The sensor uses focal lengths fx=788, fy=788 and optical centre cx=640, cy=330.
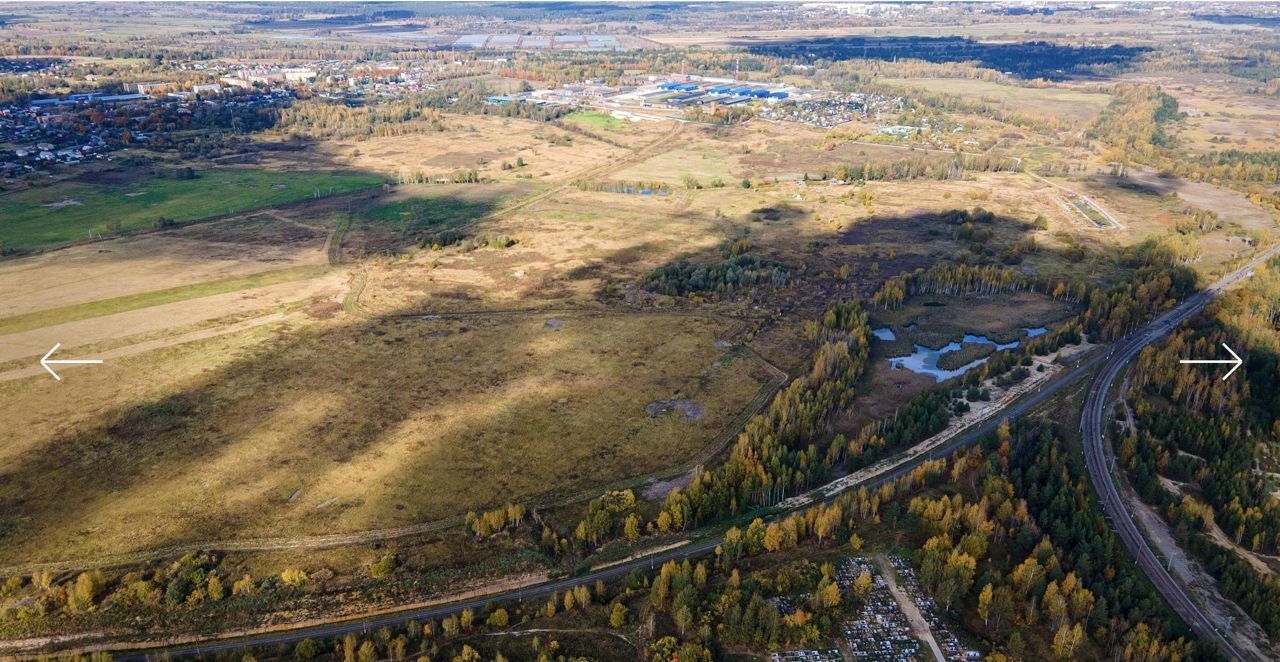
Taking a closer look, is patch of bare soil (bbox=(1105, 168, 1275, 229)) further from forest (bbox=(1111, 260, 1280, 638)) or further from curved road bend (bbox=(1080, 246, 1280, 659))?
forest (bbox=(1111, 260, 1280, 638))

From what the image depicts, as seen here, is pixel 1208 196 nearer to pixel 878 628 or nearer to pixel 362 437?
pixel 878 628

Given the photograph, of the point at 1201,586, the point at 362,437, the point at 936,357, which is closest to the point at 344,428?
the point at 362,437

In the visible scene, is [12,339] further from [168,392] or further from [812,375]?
[812,375]

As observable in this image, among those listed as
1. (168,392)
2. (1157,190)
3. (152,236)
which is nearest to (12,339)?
(168,392)

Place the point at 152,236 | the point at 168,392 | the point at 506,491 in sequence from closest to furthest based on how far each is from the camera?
1. the point at 506,491
2. the point at 168,392
3. the point at 152,236

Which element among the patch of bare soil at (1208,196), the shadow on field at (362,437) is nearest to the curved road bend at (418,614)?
the shadow on field at (362,437)

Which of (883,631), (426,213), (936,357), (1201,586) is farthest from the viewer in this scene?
(426,213)

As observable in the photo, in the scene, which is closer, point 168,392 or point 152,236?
point 168,392
